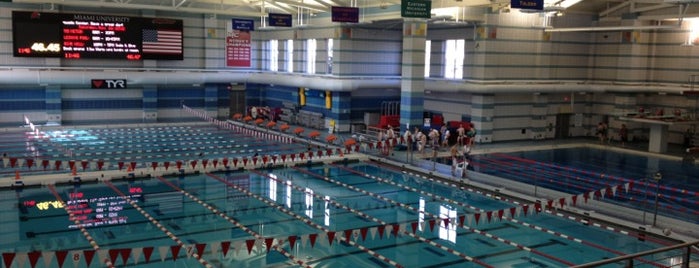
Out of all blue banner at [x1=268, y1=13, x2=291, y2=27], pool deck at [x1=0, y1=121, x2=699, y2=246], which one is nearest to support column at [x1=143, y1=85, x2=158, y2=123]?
pool deck at [x1=0, y1=121, x2=699, y2=246]

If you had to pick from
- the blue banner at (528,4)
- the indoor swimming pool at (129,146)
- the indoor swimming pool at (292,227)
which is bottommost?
the indoor swimming pool at (292,227)

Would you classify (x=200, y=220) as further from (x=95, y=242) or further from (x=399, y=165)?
(x=399, y=165)

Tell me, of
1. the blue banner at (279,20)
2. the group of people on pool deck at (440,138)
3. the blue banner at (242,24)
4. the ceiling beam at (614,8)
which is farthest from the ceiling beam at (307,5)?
the ceiling beam at (614,8)

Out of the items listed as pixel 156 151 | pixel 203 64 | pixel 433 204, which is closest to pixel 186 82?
pixel 203 64

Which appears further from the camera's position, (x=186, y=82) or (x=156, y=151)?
(x=186, y=82)

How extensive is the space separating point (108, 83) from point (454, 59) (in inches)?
687

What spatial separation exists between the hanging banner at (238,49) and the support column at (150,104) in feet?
15.0

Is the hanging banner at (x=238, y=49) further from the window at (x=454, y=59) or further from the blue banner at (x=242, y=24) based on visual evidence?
the window at (x=454, y=59)

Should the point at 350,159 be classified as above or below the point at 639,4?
below

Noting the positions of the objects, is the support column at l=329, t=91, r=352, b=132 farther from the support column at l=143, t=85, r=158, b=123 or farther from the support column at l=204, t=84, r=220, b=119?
the support column at l=143, t=85, r=158, b=123

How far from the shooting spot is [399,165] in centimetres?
2375

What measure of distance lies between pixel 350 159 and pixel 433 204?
7515 millimetres

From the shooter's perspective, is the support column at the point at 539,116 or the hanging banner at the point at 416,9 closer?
the hanging banner at the point at 416,9

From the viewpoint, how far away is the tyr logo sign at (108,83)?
33.1 meters
